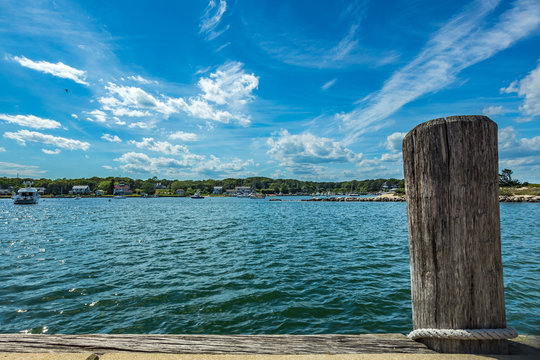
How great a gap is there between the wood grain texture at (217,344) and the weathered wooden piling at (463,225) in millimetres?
469

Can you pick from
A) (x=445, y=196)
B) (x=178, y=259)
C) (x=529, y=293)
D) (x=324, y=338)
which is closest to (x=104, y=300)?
(x=178, y=259)

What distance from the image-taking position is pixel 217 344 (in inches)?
96.3

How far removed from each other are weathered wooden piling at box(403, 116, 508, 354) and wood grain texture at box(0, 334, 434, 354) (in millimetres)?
469

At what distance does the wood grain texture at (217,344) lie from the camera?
236 centimetres

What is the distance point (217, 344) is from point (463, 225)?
7.99ft

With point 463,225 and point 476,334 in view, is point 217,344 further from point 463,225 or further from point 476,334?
→ point 463,225

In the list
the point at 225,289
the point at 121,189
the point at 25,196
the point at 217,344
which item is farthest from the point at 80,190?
the point at 217,344

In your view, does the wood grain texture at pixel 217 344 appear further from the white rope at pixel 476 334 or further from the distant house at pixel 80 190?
the distant house at pixel 80 190

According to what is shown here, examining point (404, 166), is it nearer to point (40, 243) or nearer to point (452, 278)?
point (452, 278)

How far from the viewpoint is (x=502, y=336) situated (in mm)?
2100

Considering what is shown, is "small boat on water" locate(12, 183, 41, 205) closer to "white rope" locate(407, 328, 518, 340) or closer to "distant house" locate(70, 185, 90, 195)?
"white rope" locate(407, 328, 518, 340)

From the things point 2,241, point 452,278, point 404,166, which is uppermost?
point 404,166

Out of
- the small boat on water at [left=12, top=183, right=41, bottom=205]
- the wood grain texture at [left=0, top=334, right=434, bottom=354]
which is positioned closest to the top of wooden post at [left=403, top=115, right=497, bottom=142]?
the wood grain texture at [left=0, top=334, right=434, bottom=354]

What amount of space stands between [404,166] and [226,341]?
2.41 m
